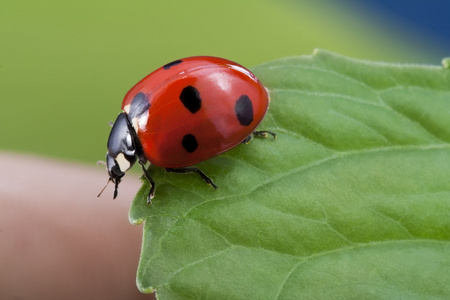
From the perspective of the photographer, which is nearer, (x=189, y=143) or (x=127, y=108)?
(x=189, y=143)

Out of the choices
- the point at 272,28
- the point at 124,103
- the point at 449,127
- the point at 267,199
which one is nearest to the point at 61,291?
the point at 124,103

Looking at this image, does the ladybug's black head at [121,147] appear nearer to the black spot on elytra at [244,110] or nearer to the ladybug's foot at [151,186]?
the ladybug's foot at [151,186]

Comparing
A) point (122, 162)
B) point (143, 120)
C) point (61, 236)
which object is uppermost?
point (143, 120)

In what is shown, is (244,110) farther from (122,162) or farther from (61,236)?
(61,236)

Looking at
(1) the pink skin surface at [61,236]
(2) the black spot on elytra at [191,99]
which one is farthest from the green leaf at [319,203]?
(1) the pink skin surface at [61,236]

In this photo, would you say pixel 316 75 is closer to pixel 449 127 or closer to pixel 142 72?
pixel 449 127

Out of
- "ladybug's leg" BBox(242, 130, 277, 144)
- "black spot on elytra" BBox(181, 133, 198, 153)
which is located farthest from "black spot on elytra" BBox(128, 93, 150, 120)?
"ladybug's leg" BBox(242, 130, 277, 144)

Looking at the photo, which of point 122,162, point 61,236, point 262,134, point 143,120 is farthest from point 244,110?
point 61,236
